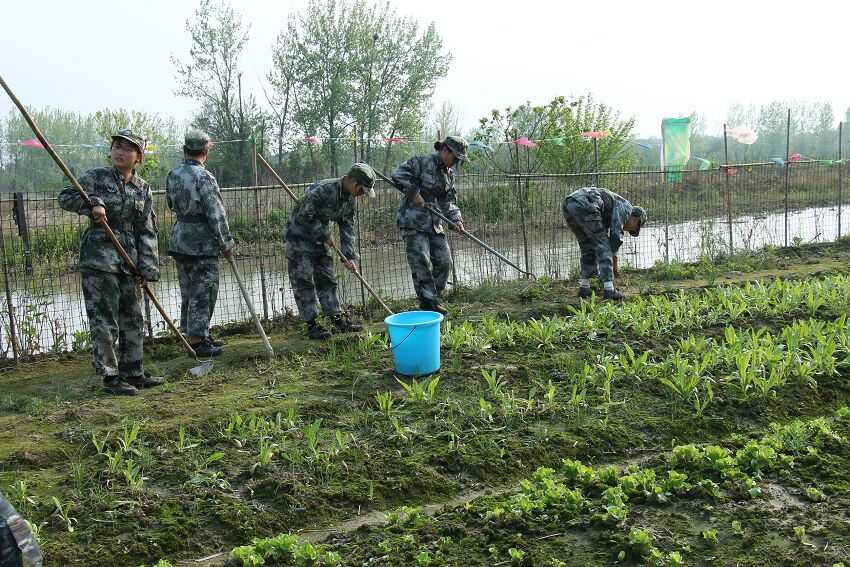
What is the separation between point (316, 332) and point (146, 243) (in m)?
1.88

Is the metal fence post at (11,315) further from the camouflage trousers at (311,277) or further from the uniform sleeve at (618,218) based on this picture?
the uniform sleeve at (618,218)

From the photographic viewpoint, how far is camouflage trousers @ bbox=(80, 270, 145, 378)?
5277 millimetres

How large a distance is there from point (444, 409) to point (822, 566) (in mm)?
2302

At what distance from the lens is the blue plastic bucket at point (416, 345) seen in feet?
17.6

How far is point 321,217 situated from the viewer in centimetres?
677

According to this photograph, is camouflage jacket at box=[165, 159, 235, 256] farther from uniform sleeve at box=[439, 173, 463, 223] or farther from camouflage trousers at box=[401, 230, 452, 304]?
uniform sleeve at box=[439, 173, 463, 223]

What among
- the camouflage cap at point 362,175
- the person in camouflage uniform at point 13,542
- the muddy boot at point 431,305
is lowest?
the muddy boot at point 431,305

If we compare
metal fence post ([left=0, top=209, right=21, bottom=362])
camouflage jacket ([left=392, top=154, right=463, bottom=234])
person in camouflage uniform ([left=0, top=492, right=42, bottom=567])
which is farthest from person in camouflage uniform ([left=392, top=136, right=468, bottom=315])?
person in camouflage uniform ([left=0, top=492, right=42, bottom=567])

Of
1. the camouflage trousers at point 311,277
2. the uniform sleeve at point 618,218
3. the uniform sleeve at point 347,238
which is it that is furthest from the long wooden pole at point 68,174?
the uniform sleeve at point 618,218

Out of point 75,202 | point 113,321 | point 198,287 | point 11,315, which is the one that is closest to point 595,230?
point 198,287

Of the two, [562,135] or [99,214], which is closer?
[99,214]

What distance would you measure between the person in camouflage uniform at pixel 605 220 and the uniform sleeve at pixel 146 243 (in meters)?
4.45

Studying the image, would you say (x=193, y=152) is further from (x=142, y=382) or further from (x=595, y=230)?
(x=595, y=230)

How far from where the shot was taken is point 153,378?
18.8 ft
